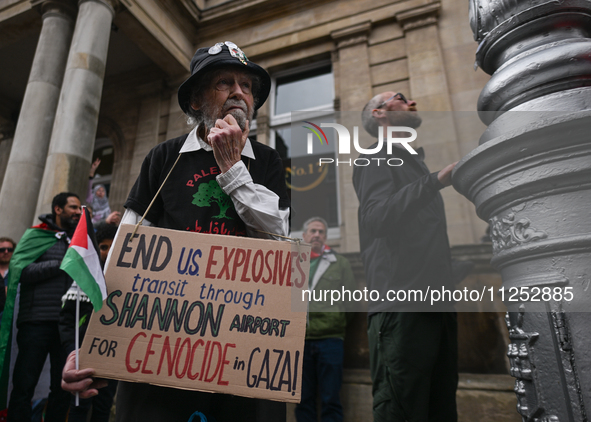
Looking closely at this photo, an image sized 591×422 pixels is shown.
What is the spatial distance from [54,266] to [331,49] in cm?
631

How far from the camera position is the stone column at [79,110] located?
536cm

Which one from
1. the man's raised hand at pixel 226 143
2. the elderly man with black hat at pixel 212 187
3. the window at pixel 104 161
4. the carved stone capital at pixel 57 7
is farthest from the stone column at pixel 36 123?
the man's raised hand at pixel 226 143

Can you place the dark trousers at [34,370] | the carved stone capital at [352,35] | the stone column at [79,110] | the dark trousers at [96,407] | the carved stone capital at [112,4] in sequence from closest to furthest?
the dark trousers at [96,407], the dark trousers at [34,370], the stone column at [79,110], the carved stone capital at [112,4], the carved stone capital at [352,35]

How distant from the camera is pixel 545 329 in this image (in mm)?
972

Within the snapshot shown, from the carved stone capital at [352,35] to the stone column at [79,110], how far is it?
4.19 meters

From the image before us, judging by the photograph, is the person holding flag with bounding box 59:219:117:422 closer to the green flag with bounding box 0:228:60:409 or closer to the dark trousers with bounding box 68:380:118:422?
the dark trousers with bounding box 68:380:118:422

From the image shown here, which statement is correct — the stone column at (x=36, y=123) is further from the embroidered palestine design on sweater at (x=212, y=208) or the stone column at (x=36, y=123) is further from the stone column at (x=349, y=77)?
the embroidered palestine design on sweater at (x=212, y=208)

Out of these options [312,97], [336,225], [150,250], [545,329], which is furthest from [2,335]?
[312,97]

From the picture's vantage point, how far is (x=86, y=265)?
126 cm

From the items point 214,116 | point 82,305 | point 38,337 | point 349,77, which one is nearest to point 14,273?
point 38,337

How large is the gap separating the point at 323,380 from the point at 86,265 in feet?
8.73

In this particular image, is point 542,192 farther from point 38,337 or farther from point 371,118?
point 38,337

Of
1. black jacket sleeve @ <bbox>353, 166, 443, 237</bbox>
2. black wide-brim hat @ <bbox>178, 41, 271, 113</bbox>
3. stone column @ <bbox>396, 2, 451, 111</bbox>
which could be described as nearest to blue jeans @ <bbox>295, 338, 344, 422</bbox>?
black jacket sleeve @ <bbox>353, 166, 443, 237</bbox>

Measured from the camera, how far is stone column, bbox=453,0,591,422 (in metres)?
0.93
